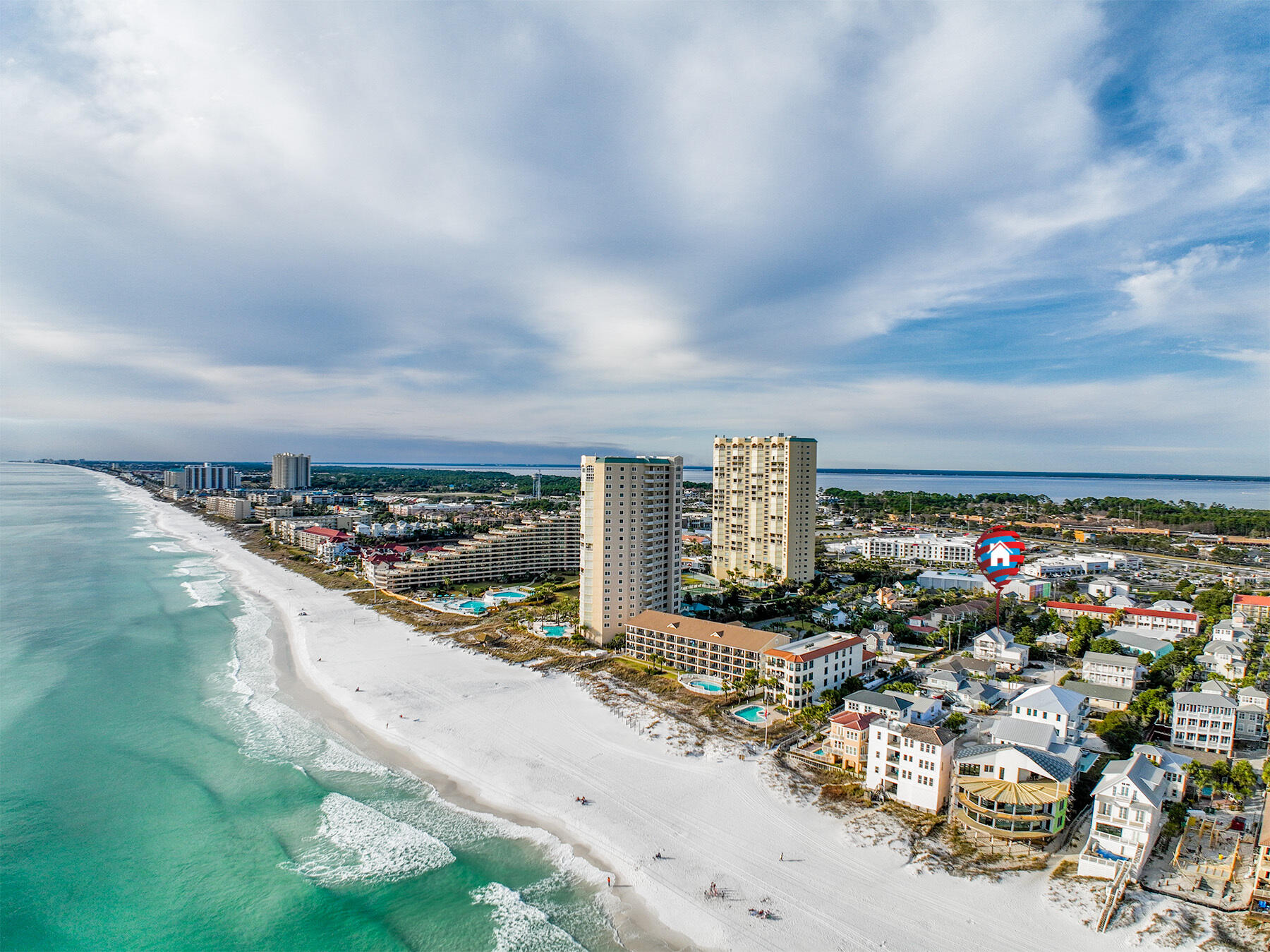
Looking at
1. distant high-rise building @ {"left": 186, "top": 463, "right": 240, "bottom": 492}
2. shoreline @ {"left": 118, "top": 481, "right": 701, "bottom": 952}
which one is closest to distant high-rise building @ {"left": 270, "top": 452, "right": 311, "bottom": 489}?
distant high-rise building @ {"left": 186, "top": 463, "right": 240, "bottom": 492}

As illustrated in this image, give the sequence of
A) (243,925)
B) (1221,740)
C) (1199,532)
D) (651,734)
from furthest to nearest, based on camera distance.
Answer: (1199,532) < (651,734) < (1221,740) < (243,925)

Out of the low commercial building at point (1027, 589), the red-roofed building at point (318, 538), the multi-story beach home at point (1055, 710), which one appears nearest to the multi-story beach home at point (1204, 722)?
the multi-story beach home at point (1055, 710)

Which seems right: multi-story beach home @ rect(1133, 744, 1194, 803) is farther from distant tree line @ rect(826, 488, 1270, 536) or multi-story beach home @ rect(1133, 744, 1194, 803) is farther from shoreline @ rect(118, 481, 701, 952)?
distant tree line @ rect(826, 488, 1270, 536)

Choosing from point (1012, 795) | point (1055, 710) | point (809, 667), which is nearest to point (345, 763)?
point (809, 667)

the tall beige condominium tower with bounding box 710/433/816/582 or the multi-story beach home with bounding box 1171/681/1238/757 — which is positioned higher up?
the tall beige condominium tower with bounding box 710/433/816/582

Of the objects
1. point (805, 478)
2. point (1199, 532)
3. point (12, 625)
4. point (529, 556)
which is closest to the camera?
point (12, 625)

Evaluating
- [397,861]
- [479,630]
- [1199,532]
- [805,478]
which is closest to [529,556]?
[479,630]

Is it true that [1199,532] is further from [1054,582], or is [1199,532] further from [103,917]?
[103,917]
